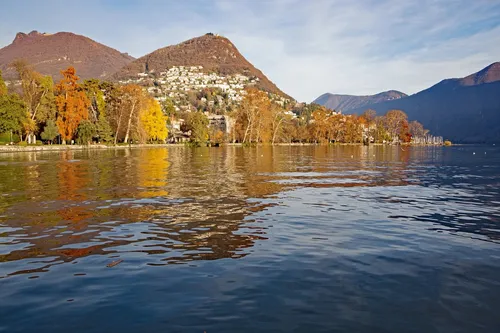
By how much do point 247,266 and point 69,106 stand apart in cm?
9829

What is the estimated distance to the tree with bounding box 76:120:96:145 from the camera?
96125mm

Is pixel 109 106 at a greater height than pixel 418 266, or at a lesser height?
greater

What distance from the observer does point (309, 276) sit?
28.6 feet

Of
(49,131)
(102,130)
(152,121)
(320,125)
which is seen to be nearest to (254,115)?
(152,121)

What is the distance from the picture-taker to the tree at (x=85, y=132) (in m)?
96.1

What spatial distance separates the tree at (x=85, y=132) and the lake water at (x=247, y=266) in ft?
274

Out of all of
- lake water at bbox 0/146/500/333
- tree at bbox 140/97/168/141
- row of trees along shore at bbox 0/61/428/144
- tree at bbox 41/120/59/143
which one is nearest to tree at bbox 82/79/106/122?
row of trees along shore at bbox 0/61/428/144

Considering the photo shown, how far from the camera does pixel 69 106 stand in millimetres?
94750

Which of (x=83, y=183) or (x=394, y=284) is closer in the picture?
(x=394, y=284)

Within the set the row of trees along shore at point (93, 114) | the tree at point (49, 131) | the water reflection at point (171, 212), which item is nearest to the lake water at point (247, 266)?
the water reflection at point (171, 212)

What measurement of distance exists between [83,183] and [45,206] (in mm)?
8828

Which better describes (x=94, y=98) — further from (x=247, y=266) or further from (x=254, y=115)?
(x=247, y=266)

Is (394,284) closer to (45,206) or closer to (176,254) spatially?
(176,254)

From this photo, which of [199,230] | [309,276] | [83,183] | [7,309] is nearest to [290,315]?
[309,276]
